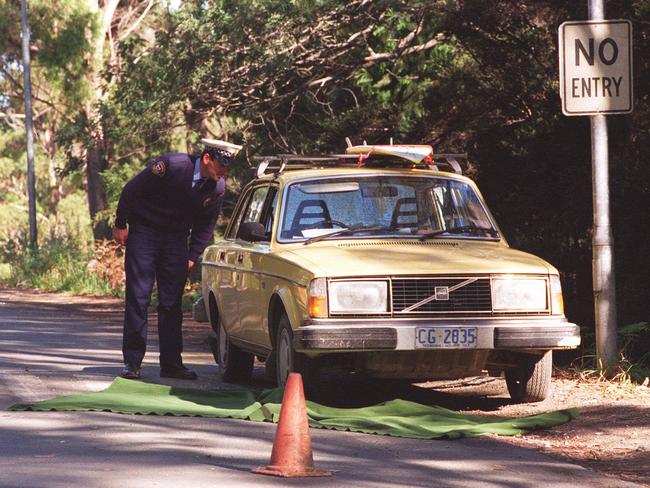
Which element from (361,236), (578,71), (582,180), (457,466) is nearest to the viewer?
(457,466)

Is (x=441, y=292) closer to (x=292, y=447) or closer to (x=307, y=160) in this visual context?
(x=307, y=160)

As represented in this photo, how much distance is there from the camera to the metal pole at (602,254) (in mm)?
11945

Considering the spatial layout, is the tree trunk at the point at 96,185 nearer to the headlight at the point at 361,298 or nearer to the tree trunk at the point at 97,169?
the tree trunk at the point at 97,169

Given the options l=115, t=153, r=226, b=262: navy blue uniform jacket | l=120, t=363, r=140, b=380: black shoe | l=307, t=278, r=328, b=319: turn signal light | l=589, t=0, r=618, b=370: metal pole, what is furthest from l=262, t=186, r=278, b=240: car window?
l=589, t=0, r=618, b=370: metal pole

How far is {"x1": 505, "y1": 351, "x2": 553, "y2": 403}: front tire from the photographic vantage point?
10344 mm

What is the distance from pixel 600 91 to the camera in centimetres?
1207

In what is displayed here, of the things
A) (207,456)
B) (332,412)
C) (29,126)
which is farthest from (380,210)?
(29,126)

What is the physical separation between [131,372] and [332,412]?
2732mm

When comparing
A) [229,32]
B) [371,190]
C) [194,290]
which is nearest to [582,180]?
[371,190]

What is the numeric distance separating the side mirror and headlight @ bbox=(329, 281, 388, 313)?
1465 mm

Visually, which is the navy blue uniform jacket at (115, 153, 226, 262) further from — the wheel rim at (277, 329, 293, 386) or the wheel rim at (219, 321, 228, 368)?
the wheel rim at (277, 329, 293, 386)

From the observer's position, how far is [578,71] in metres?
12.1

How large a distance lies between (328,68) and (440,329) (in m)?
12.6

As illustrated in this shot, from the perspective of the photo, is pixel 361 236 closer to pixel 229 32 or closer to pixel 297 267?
pixel 297 267
